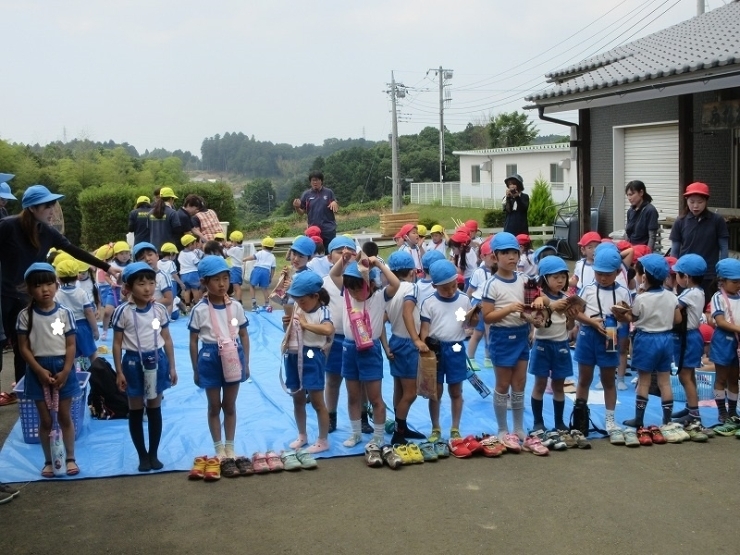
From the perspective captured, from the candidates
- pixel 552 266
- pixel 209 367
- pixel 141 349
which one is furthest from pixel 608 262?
pixel 141 349

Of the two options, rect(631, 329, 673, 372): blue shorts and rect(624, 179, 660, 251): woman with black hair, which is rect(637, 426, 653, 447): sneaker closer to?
rect(631, 329, 673, 372): blue shorts

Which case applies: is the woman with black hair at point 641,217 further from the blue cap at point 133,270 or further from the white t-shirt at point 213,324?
the blue cap at point 133,270

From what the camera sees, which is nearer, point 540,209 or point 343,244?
point 343,244

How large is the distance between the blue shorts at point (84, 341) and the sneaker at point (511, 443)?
3.51 metres

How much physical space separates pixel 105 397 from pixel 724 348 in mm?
5428

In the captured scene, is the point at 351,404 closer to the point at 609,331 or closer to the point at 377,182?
the point at 609,331

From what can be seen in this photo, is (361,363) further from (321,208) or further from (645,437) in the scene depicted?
(321,208)

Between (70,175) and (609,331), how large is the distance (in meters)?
25.3

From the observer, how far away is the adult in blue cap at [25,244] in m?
7.09

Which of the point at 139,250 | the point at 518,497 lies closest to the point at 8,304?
the point at 139,250

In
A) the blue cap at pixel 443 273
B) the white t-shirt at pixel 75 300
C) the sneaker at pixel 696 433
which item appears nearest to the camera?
the blue cap at pixel 443 273

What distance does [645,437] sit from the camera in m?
6.73

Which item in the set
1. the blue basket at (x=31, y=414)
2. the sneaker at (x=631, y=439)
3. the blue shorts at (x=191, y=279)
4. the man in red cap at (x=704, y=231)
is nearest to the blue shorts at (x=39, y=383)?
the blue basket at (x=31, y=414)

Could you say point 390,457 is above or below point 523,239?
below
